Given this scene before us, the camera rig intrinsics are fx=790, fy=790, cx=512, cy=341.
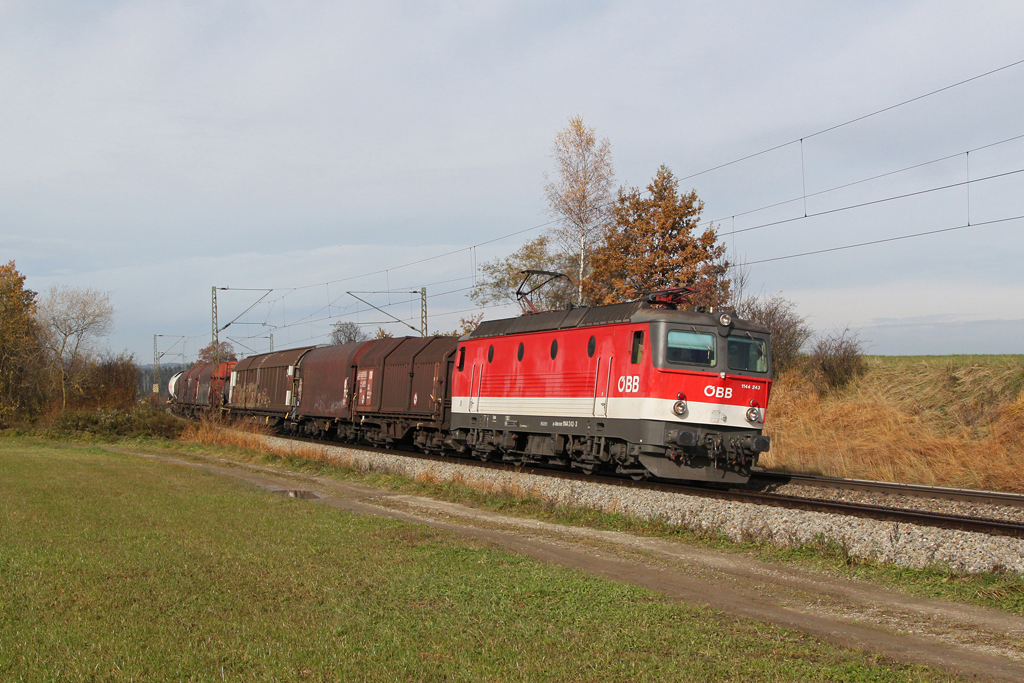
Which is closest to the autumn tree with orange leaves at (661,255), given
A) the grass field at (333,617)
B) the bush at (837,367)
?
the bush at (837,367)

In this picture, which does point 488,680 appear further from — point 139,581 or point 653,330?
point 653,330

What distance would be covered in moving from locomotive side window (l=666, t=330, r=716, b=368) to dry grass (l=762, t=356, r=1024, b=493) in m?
7.48

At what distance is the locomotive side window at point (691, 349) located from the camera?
15055 mm

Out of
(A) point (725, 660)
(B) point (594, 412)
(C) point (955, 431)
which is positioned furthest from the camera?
(C) point (955, 431)

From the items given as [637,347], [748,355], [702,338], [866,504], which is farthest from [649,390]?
[866,504]

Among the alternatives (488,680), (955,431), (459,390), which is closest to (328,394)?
(459,390)

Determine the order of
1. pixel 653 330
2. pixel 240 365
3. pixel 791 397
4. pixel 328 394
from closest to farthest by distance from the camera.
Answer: pixel 653 330 → pixel 791 397 → pixel 328 394 → pixel 240 365

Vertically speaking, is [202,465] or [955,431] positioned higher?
[955,431]

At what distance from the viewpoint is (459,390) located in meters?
22.1

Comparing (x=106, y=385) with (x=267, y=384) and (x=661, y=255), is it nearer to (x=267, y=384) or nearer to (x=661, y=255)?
(x=267, y=384)

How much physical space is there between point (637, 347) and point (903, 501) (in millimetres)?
5479

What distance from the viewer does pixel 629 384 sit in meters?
15.6

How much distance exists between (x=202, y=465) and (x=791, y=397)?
20.7 m

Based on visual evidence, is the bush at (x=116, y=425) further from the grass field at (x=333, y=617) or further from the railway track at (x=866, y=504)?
the grass field at (x=333, y=617)
